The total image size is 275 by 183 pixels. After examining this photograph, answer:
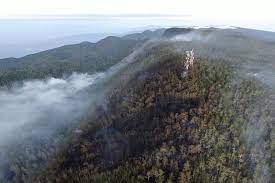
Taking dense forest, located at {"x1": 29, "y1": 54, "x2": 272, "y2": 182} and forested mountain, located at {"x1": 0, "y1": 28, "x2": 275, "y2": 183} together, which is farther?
forested mountain, located at {"x1": 0, "y1": 28, "x2": 275, "y2": 183}

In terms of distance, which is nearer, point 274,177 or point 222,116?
point 274,177

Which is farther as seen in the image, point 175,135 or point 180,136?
point 175,135

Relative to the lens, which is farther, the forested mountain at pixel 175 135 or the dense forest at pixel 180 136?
the forested mountain at pixel 175 135

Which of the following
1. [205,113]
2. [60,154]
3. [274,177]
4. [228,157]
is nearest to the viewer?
[274,177]

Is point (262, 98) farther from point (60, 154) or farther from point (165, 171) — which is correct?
point (60, 154)

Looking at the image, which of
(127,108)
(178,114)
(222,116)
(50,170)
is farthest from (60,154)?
(222,116)

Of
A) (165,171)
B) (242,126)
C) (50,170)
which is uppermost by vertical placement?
(242,126)

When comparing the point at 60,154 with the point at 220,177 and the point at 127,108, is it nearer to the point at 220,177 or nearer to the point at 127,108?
the point at 127,108

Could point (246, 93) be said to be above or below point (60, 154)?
above

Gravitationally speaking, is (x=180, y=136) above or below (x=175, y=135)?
above

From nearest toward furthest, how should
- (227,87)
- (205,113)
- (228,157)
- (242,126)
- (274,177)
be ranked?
(274,177) → (228,157) → (242,126) → (205,113) → (227,87)
